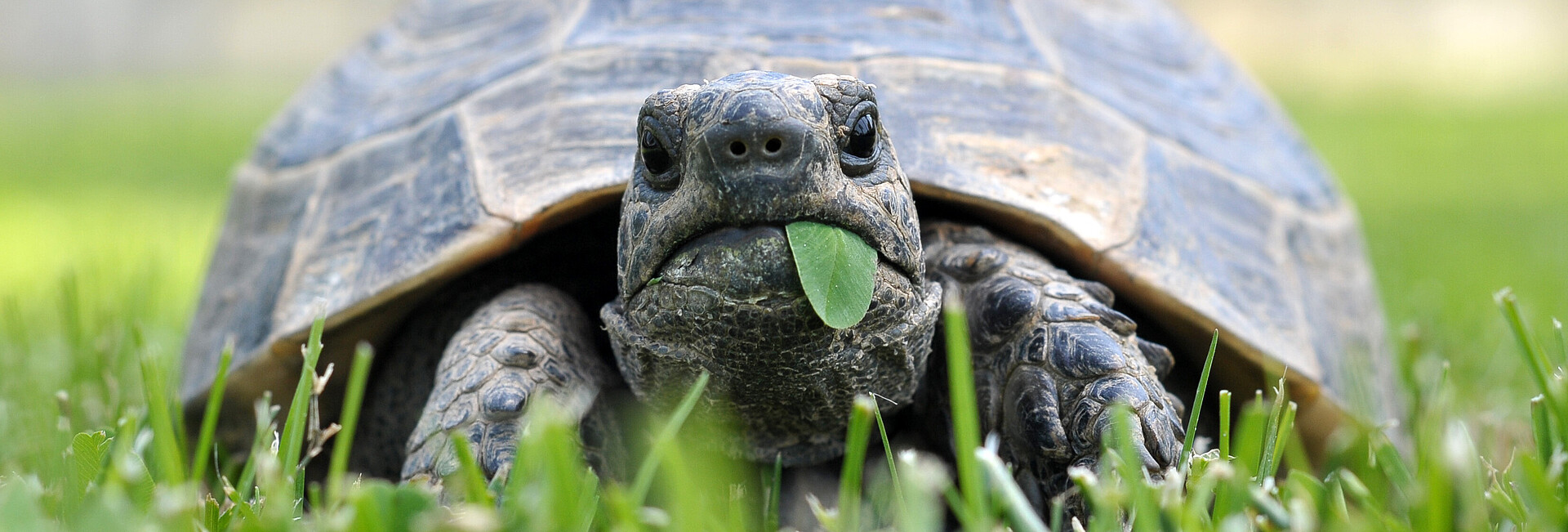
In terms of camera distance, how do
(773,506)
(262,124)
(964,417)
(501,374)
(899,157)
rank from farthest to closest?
(262,124)
(899,157)
(501,374)
(773,506)
(964,417)

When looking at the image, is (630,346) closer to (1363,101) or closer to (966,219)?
(966,219)

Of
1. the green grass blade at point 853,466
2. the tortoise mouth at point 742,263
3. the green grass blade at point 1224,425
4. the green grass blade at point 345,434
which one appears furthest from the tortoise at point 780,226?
the green grass blade at point 345,434

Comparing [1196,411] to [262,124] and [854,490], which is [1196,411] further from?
[262,124]

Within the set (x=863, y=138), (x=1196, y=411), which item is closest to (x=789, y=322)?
(x=863, y=138)

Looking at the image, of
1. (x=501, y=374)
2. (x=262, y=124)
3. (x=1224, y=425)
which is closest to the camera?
(x=1224, y=425)

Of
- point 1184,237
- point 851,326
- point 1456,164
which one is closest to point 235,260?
point 851,326

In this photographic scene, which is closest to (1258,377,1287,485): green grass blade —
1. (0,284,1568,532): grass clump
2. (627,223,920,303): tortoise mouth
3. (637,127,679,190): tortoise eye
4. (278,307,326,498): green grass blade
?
(0,284,1568,532): grass clump
